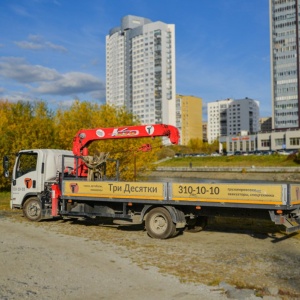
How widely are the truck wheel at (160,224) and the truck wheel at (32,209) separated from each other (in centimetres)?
528

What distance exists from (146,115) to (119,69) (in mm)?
28723

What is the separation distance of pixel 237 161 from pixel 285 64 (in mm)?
65572

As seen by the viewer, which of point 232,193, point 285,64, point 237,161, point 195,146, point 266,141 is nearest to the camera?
point 232,193

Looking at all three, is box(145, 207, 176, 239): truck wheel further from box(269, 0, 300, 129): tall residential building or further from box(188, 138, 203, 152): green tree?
box(188, 138, 203, 152): green tree

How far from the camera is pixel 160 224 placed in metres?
12.2

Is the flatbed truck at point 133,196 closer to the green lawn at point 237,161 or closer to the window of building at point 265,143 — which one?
the green lawn at point 237,161

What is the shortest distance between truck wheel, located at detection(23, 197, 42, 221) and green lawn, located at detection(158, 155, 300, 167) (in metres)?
68.1

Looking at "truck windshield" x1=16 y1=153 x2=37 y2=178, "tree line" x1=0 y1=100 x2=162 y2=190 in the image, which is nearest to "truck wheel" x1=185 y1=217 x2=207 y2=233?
"truck windshield" x1=16 y1=153 x2=37 y2=178

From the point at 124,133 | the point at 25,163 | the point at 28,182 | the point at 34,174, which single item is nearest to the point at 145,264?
the point at 124,133

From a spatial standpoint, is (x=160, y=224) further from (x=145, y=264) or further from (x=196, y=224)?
(x=145, y=264)

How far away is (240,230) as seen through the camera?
44.7 feet

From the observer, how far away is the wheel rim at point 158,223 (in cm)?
1211

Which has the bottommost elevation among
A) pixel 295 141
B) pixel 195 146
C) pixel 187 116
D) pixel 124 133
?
pixel 124 133

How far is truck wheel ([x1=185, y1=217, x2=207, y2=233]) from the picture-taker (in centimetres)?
1324
